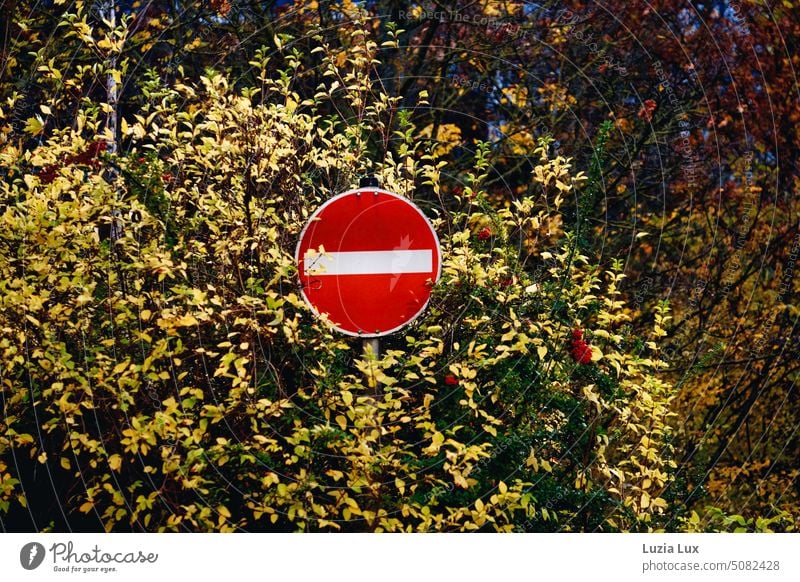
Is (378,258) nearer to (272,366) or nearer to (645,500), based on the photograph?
(272,366)

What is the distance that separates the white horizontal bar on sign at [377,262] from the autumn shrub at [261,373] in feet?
0.70

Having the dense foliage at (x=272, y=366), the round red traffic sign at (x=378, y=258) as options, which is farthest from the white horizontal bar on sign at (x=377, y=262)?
the dense foliage at (x=272, y=366)

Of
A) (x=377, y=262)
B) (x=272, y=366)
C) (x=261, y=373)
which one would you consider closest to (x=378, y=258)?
(x=377, y=262)

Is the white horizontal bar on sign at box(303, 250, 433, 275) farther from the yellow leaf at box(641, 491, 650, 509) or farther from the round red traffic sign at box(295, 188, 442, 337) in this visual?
the yellow leaf at box(641, 491, 650, 509)

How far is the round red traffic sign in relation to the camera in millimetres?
4594

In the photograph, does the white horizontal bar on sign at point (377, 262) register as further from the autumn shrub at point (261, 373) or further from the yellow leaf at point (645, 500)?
the yellow leaf at point (645, 500)

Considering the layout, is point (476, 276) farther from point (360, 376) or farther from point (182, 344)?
point (182, 344)

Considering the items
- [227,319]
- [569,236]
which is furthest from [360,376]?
[569,236]

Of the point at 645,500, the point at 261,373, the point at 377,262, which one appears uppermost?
the point at 377,262

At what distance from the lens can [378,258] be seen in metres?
4.61

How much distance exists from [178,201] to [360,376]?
121 cm

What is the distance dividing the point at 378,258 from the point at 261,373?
0.77m

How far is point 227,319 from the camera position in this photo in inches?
193
